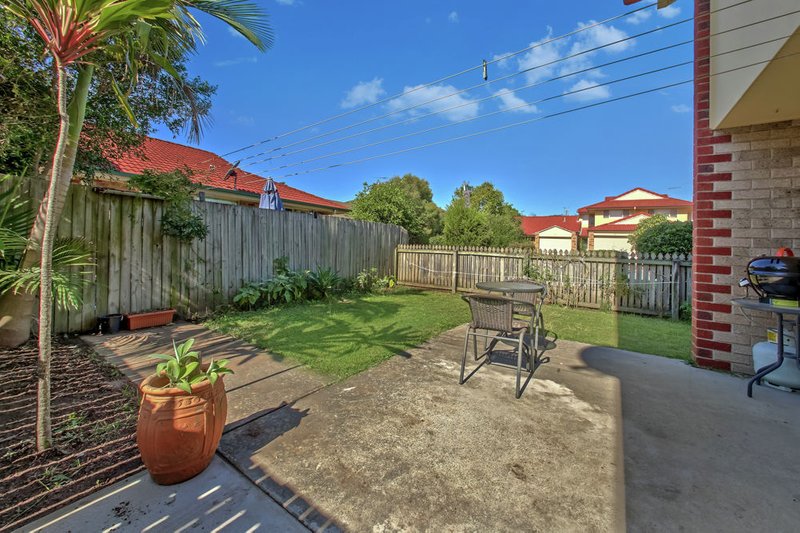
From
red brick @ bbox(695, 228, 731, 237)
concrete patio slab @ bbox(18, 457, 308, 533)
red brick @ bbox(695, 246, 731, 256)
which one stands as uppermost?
red brick @ bbox(695, 228, 731, 237)

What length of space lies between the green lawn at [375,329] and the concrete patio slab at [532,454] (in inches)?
32.1

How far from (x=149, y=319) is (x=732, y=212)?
7.45 metres

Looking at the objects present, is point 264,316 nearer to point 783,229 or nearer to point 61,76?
point 61,76

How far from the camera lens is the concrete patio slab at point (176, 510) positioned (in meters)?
1.51

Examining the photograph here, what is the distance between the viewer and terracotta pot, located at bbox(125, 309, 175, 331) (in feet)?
15.3

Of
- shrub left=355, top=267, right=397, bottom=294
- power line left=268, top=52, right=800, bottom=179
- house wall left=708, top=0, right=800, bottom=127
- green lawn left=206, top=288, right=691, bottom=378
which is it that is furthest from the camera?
shrub left=355, top=267, right=397, bottom=294

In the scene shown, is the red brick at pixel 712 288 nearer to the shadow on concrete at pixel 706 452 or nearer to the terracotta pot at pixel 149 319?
the shadow on concrete at pixel 706 452

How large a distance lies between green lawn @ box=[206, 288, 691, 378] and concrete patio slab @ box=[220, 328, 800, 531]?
81cm

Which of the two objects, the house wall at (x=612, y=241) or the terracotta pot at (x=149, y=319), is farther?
the house wall at (x=612, y=241)

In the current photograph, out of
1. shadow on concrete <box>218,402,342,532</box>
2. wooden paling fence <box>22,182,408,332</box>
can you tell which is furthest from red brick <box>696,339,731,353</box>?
wooden paling fence <box>22,182,408,332</box>

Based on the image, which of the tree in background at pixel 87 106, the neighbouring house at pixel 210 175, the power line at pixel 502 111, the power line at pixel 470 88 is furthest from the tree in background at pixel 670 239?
the neighbouring house at pixel 210 175

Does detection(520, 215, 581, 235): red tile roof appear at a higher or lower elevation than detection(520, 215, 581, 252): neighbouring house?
higher

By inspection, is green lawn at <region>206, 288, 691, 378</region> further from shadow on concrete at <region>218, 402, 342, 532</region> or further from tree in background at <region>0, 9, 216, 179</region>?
tree in background at <region>0, 9, 216, 179</region>

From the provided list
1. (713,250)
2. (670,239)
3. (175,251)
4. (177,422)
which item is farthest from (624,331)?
(175,251)
